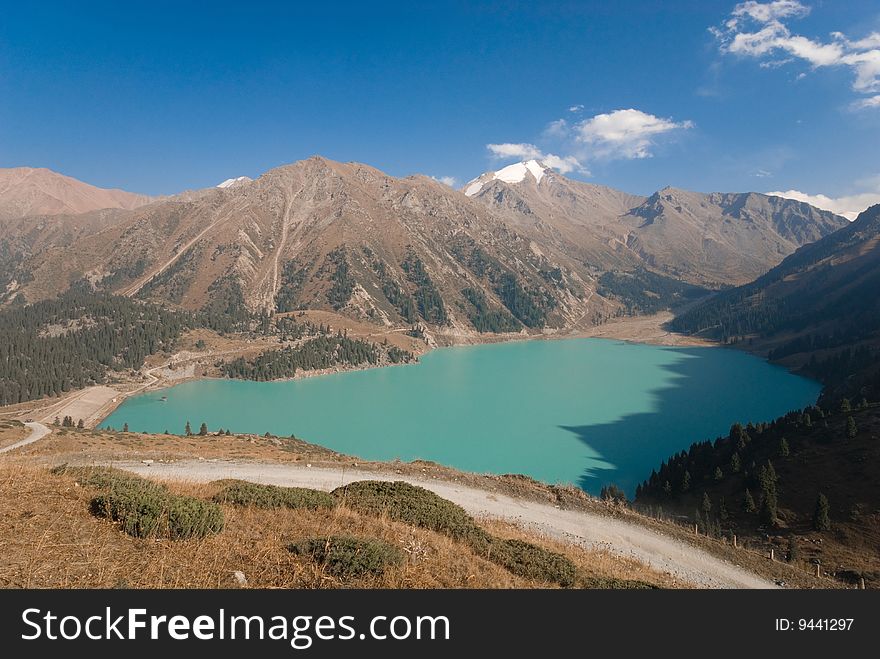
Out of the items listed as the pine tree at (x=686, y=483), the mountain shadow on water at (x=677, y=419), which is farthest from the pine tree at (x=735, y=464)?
the mountain shadow on water at (x=677, y=419)

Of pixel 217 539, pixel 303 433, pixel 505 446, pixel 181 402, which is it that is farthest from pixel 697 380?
pixel 217 539

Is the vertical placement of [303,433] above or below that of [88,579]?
below

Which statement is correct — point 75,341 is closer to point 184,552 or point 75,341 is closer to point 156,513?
point 156,513

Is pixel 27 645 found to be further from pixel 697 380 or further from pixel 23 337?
pixel 23 337

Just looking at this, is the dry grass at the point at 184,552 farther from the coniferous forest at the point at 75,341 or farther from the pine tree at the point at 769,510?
the coniferous forest at the point at 75,341

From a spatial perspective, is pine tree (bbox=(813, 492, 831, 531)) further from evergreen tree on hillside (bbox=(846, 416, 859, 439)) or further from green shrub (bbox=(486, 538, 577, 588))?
green shrub (bbox=(486, 538, 577, 588))
